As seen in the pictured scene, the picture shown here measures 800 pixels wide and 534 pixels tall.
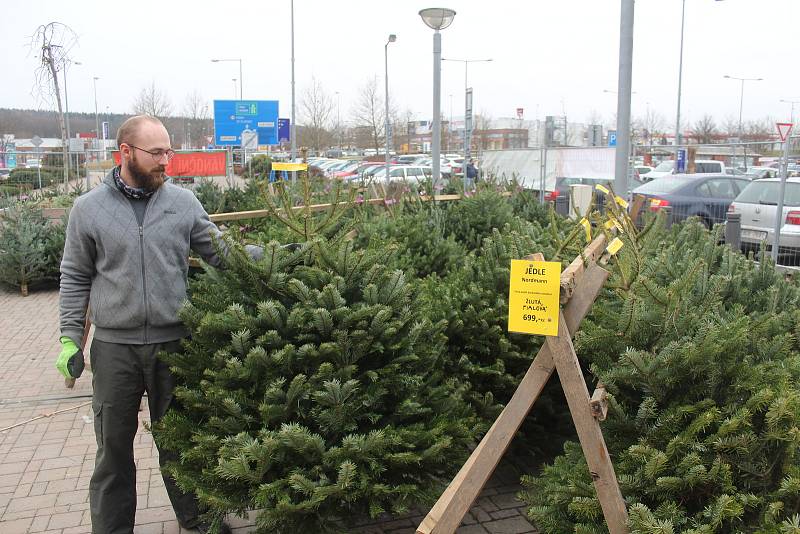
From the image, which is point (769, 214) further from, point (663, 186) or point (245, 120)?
point (245, 120)

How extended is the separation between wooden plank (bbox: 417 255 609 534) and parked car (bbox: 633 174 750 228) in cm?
1101

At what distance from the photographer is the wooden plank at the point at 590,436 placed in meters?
2.41

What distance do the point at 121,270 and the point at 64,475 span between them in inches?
73.9

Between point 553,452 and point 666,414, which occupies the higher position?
point 666,414

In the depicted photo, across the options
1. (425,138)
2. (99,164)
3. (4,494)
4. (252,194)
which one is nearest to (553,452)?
(4,494)

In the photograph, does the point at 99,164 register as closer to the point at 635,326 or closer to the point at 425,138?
the point at 635,326

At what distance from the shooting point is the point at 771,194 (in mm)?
11500

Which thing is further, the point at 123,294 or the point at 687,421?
the point at 123,294

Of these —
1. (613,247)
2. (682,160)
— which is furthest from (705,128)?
(613,247)

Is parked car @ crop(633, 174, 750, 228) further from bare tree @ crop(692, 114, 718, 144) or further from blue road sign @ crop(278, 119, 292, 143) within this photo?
bare tree @ crop(692, 114, 718, 144)

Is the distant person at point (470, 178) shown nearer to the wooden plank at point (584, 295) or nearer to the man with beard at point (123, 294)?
the man with beard at point (123, 294)

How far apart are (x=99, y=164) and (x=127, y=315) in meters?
22.9

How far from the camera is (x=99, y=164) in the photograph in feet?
78.2

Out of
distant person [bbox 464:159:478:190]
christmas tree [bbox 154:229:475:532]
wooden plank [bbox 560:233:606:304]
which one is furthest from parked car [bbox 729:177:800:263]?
christmas tree [bbox 154:229:475:532]
